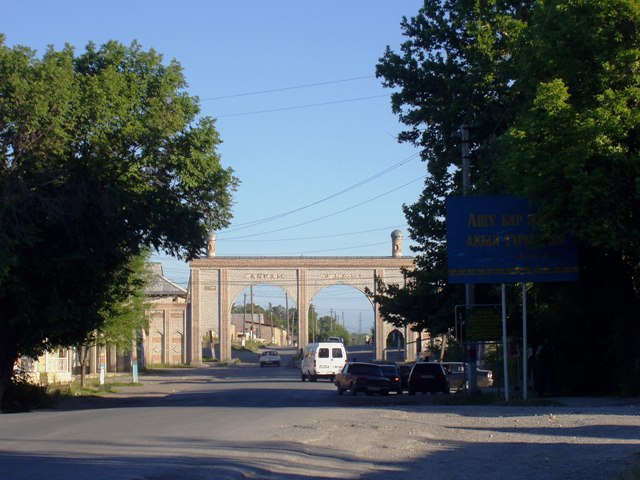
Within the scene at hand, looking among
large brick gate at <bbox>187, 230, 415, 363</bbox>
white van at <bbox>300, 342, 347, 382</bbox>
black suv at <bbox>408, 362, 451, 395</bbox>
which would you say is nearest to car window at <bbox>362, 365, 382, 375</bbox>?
black suv at <bbox>408, 362, 451, 395</bbox>

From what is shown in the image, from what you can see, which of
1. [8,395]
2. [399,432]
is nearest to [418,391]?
[8,395]

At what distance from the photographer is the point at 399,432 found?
16.6 meters

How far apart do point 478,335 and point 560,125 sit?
7033mm

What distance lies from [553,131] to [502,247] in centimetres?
386

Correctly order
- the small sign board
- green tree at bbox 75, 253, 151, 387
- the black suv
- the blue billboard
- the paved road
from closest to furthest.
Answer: the paved road, the blue billboard, the small sign board, the black suv, green tree at bbox 75, 253, 151, 387

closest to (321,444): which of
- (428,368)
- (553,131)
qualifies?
(553,131)

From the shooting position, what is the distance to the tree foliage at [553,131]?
21.7 metres

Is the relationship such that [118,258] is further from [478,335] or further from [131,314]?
[131,314]

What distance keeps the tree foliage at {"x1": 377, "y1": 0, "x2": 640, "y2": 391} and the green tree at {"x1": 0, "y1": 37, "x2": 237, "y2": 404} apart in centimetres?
962

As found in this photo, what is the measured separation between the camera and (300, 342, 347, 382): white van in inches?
2004

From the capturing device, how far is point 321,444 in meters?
14.8

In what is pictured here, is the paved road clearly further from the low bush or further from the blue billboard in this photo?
the low bush

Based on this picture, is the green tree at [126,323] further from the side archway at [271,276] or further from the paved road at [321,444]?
the side archway at [271,276]

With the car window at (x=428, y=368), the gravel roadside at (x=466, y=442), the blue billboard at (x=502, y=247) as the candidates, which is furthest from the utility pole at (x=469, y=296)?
the car window at (x=428, y=368)
